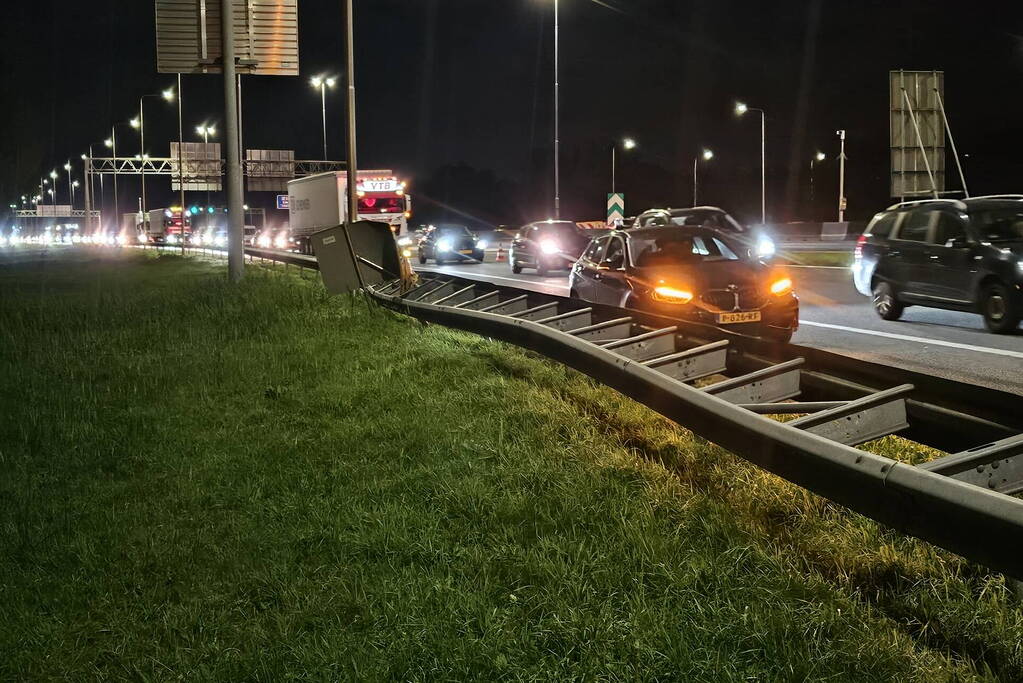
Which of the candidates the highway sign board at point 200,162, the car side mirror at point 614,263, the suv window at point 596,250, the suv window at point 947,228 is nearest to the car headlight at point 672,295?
the car side mirror at point 614,263

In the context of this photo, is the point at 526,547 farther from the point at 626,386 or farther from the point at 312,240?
the point at 312,240

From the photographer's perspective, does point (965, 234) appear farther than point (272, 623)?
Yes

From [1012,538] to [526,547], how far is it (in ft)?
6.87

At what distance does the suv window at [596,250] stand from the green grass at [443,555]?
5.27m

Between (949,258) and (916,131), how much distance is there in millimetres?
7234

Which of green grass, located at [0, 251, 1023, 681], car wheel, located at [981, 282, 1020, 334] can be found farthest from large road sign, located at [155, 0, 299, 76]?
green grass, located at [0, 251, 1023, 681]

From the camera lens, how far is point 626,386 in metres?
6.12

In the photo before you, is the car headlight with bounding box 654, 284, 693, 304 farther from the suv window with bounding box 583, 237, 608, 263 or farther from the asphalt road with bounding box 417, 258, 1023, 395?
the suv window with bounding box 583, 237, 608, 263

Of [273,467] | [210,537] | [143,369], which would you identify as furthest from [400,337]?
[210,537]

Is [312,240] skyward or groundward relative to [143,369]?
skyward

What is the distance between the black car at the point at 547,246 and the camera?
30.6 meters

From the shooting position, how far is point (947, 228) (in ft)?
49.6

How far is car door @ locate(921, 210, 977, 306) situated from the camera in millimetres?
14391

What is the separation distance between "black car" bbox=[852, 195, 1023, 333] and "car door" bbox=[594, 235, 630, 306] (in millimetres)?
4723
